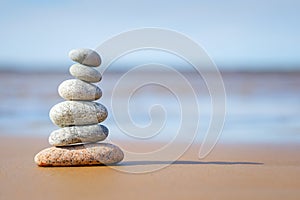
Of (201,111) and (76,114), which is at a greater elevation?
(201,111)

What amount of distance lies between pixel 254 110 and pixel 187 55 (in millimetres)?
5626

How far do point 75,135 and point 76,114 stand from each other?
0.24 meters

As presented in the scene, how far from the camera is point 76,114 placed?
6605 millimetres

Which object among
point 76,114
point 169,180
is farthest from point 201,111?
point 169,180

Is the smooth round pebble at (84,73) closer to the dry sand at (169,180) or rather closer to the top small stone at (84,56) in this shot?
the top small stone at (84,56)

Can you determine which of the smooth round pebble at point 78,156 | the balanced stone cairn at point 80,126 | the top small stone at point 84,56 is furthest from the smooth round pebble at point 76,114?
the top small stone at point 84,56

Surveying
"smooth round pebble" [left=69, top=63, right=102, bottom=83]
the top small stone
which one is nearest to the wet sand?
"smooth round pebble" [left=69, top=63, right=102, bottom=83]

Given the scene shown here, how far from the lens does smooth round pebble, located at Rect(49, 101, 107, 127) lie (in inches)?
260

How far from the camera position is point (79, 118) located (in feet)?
21.7

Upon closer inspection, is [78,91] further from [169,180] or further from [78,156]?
[169,180]

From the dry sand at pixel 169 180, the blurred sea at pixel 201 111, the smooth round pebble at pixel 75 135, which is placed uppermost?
the blurred sea at pixel 201 111

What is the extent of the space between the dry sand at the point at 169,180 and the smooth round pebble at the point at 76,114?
0.55m

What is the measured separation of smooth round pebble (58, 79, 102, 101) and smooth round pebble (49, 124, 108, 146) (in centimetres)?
35

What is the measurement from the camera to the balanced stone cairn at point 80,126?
21.4ft
